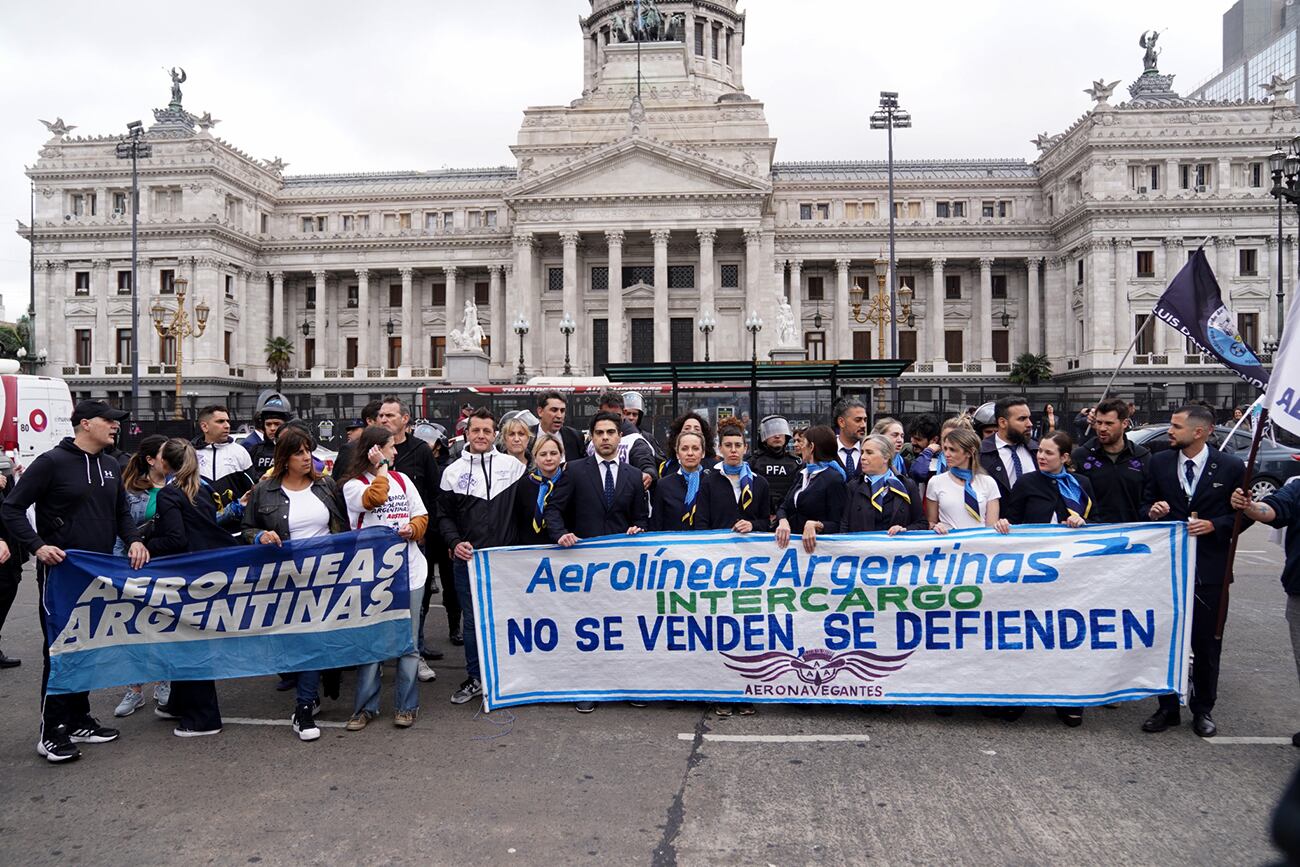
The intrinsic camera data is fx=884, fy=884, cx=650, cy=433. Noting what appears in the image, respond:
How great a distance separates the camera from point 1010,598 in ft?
20.6

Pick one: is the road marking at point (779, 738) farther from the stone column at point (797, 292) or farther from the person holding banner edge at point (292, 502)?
the stone column at point (797, 292)

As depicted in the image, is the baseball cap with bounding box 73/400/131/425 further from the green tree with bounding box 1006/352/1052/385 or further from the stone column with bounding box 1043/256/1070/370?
the stone column with bounding box 1043/256/1070/370

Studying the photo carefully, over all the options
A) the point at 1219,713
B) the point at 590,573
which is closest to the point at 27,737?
the point at 590,573

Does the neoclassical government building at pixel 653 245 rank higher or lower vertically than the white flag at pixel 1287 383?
higher

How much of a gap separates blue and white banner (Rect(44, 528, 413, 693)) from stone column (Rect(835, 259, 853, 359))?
177 feet

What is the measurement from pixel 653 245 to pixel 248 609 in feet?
169

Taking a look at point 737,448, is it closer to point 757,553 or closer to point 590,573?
point 757,553

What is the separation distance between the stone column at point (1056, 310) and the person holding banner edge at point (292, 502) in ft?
189

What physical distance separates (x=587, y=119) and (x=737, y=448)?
177ft

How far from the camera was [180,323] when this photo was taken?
41625 millimetres

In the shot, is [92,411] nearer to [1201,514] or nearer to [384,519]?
[384,519]

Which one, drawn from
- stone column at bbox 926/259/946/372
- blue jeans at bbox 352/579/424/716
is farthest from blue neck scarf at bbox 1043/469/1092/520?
stone column at bbox 926/259/946/372

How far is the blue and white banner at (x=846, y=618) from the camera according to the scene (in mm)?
6215

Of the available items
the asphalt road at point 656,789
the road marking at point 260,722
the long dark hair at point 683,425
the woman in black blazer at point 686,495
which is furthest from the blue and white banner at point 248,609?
the long dark hair at point 683,425
